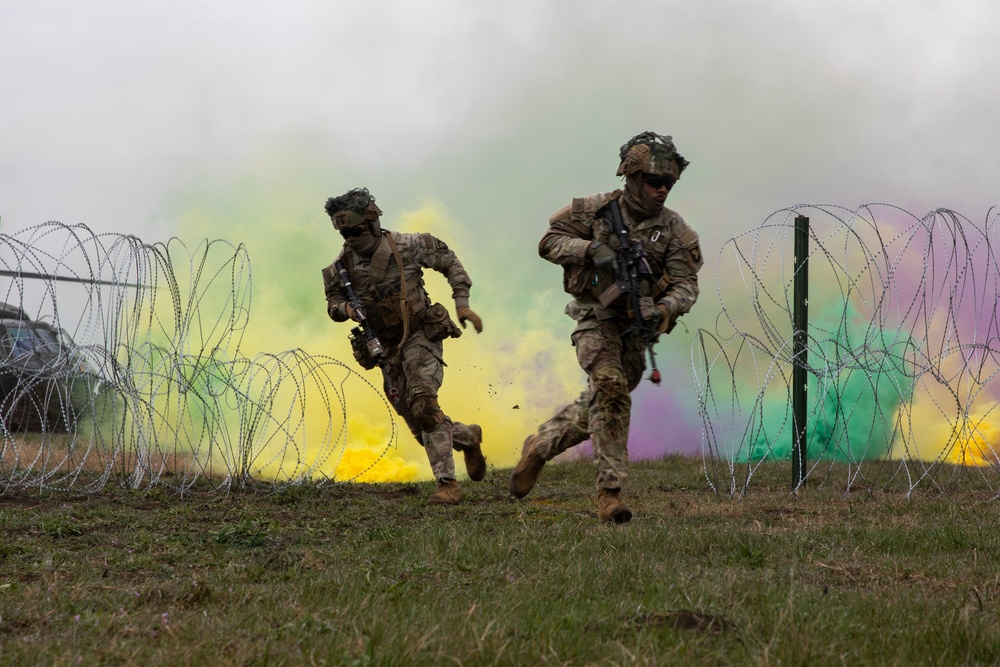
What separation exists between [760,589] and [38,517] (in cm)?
465

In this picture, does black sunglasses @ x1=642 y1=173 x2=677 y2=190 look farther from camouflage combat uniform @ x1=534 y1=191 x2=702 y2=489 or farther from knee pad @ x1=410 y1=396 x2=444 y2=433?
knee pad @ x1=410 y1=396 x2=444 y2=433

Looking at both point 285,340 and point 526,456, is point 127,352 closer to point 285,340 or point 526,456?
point 526,456

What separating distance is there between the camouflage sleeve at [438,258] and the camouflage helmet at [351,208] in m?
0.45

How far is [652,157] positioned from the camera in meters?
7.05

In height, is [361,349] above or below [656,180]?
below

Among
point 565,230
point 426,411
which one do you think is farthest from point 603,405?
point 426,411

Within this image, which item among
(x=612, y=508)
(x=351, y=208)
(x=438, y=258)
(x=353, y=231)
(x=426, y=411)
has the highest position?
(x=351, y=208)

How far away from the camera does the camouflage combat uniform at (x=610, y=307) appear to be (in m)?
6.94

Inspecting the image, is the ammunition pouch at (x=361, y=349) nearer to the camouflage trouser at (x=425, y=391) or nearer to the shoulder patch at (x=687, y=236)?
the camouflage trouser at (x=425, y=391)

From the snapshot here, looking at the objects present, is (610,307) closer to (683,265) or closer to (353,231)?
(683,265)

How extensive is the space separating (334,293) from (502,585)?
4768 millimetres

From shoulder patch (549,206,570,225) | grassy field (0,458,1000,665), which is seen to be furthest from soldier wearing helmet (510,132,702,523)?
grassy field (0,458,1000,665)

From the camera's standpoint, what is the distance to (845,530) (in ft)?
20.1

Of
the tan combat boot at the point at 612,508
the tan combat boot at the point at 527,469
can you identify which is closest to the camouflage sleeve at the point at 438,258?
the tan combat boot at the point at 527,469
